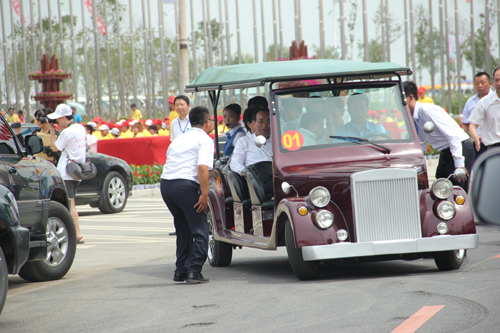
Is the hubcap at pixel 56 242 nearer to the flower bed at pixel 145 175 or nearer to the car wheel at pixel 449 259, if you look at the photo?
the car wheel at pixel 449 259

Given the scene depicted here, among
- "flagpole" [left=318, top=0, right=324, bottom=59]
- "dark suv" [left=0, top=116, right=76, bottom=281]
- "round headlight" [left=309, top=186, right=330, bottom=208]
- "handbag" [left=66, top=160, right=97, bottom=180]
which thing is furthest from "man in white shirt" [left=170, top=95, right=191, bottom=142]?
"flagpole" [left=318, top=0, right=324, bottom=59]

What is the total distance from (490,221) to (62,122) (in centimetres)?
958

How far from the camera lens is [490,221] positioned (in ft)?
9.66

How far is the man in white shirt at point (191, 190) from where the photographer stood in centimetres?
797

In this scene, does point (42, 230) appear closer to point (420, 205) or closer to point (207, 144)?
point (207, 144)

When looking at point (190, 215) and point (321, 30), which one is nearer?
point (190, 215)

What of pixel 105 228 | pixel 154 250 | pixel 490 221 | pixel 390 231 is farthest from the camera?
pixel 105 228

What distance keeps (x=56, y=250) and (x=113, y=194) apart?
25.0ft

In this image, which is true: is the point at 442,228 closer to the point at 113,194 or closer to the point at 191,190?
the point at 191,190

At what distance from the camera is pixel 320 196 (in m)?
7.46

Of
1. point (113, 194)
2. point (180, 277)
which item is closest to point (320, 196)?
point (180, 277)

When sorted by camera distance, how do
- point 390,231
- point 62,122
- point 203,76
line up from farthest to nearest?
1. point 62,122
2. point 203,76
3. point 390,231

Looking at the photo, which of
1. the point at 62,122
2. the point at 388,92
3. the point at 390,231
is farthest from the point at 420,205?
the point at 62,122

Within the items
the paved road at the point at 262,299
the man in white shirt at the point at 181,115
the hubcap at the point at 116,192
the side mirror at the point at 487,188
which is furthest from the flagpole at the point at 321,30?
the side mirror at the point at 487,188
